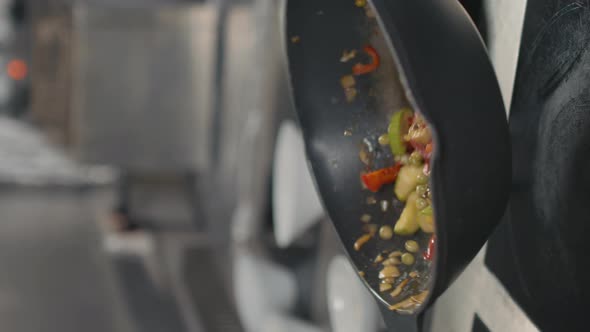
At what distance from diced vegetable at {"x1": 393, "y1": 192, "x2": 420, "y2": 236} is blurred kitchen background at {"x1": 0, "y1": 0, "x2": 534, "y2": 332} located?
1.42 ft

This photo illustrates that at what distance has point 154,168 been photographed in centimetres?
212

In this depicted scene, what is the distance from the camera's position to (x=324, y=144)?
0.79 metres

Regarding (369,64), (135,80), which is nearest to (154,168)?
(135,80)

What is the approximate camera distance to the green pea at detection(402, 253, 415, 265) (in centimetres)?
69

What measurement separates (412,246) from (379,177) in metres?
0.09

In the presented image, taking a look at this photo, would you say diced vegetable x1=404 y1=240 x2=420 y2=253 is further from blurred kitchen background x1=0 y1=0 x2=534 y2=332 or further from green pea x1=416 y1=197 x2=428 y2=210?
blurred kitchen background x1=0 y1=0 x2=534 y2=332

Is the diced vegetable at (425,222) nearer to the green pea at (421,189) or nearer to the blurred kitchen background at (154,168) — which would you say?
the green pea at (421,189)

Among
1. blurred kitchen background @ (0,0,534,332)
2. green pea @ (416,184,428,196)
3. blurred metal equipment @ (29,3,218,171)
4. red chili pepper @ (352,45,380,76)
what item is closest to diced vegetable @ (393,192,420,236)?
green pea @ (416,184,428,196)

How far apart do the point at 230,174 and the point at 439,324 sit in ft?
3.31

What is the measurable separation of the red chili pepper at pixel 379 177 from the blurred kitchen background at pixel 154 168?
1.24 ft

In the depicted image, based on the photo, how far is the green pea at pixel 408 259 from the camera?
0.69 meters

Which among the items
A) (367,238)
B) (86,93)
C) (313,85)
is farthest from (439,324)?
(86,93)

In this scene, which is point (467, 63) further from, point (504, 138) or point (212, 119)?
point (212, 119)

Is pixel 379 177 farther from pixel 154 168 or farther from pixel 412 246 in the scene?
pixel 154 168
